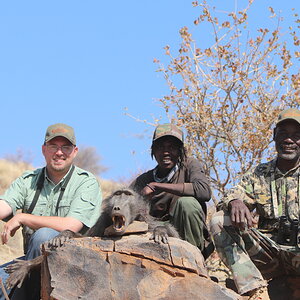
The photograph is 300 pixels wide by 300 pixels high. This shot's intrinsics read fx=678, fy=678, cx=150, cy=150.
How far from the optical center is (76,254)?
207 inches

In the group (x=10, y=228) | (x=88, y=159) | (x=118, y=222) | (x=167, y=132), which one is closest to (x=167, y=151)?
(x=167, y=132)

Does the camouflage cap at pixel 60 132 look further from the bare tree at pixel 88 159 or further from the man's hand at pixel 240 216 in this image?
the bare tree at pixel 88 159

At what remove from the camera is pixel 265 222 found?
20.1 ft

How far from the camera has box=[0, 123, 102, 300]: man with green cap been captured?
604cm

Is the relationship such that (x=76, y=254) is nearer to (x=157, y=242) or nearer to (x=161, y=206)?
(x=157, y=242)

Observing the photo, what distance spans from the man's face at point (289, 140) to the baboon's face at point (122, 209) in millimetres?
1453

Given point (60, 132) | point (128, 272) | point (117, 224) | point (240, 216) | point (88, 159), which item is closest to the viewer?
point (128, 272)

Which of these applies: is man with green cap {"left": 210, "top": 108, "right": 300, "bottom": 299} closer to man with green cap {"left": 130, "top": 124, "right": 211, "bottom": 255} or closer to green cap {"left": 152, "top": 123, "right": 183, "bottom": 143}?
man with green cap {"left": 130, "top": 124, "right": 211, "bottom": 255}

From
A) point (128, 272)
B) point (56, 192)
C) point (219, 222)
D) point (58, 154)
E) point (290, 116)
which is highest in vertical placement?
point (290, 116)

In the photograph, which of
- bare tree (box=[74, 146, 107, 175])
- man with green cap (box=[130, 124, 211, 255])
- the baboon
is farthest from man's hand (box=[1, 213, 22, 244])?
bare tree (box=[74, 146, 107, 175])

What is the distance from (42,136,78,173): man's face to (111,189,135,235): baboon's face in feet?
2.54

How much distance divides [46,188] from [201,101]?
360 cm

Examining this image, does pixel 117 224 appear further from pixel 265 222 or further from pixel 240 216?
pixel 265 222

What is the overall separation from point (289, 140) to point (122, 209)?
1702 millimetres
